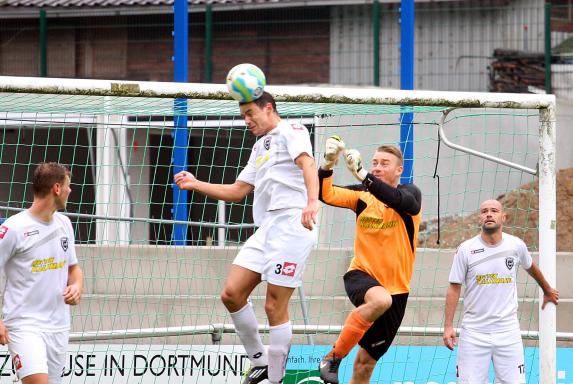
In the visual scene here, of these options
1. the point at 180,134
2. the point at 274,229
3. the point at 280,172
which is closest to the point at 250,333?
the point at 274,229

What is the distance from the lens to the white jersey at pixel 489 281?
8.30 m

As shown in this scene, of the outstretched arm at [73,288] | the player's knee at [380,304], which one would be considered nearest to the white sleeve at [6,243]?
the outstretched arm at [73,288]

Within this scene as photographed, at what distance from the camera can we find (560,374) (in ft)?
30.7

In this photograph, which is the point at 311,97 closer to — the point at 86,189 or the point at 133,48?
the point at 86,189

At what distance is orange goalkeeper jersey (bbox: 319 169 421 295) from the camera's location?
7.95 metres

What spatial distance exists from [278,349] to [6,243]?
189cm

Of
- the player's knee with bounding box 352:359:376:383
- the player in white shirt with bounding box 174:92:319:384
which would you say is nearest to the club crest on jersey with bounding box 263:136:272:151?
the player in white shirt with bounding box 174:92:319:384

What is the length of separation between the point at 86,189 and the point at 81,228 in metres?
2.39

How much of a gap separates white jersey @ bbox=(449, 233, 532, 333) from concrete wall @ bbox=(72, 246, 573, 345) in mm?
1780

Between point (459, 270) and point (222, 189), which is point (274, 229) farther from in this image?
point (459, 270)

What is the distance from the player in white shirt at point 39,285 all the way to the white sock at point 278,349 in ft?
4.33

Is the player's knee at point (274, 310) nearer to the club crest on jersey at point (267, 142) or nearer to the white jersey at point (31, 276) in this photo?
the club crest on jersey at point (267, 142)

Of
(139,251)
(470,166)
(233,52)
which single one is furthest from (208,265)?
(233,52)

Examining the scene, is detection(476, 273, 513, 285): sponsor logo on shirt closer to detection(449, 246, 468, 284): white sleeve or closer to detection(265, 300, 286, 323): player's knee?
detection(449, 246, 468, 284): white sleeve
